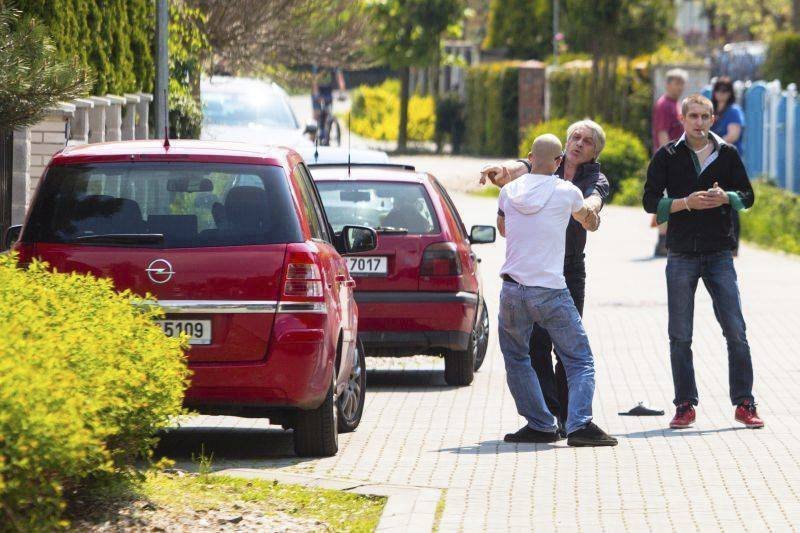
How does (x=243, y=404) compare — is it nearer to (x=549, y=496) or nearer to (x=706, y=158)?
(x=549, y=496)

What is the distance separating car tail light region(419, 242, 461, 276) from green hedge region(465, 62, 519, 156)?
110 feet

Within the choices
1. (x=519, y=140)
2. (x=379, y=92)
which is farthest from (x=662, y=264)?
(x=379, y=92)

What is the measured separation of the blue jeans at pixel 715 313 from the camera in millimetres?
9812

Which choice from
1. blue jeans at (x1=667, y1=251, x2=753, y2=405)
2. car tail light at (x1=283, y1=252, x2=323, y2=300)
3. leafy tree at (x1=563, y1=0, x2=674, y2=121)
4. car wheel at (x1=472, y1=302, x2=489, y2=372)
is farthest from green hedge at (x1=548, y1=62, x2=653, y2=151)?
car tail light at (x1=283, y1=252, x2=323, y2=300)

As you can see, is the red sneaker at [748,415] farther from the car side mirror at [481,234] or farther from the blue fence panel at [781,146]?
the blue fence panel at [781,146]

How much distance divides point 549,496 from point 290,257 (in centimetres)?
170

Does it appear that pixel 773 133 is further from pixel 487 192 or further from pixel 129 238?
pixel 129 238

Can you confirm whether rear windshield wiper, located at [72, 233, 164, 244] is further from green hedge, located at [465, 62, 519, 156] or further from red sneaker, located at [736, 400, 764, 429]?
green hedge, located at [465, 62, 519, 156]

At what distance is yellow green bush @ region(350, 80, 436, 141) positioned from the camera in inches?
2055

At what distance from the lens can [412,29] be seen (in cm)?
4962

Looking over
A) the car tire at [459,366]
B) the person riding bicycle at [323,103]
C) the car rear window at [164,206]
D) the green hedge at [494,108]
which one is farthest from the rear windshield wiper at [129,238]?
the green hedge at [494,108]

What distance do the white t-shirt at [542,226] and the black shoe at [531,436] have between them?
0.80 meters

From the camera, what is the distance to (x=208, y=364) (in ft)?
26.9

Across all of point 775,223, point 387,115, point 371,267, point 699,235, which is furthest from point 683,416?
point 387,115
